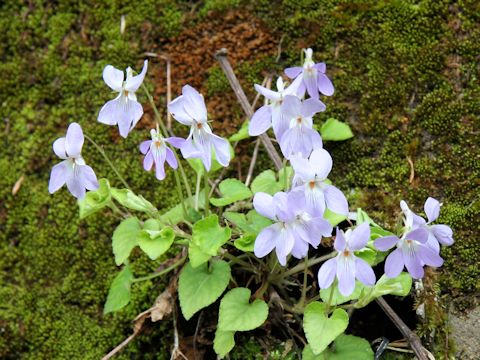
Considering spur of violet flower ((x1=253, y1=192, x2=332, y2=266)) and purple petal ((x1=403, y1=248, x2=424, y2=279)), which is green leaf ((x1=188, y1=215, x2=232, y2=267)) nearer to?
spur of violet flower ((x1=253, y1=192, x2=332, y2=266))

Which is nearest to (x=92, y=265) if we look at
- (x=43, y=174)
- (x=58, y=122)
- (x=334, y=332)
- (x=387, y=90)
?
(x=43, y=174)

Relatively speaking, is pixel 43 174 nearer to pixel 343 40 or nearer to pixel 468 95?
pixel 343 40

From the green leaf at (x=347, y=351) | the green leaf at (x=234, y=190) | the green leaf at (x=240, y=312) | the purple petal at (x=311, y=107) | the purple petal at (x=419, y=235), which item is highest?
the purple petal at (x=311, y=107)

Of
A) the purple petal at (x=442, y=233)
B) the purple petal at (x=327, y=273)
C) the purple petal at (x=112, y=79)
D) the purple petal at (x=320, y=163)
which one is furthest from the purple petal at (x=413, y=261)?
the purple petal at (x=112, y=79)

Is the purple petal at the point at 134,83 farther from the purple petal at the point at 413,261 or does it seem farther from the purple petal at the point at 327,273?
the purple petal at the point at 413,261

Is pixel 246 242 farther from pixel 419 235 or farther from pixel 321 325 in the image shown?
pixel 419 235

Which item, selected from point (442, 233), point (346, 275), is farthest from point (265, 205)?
point (442, 233)
